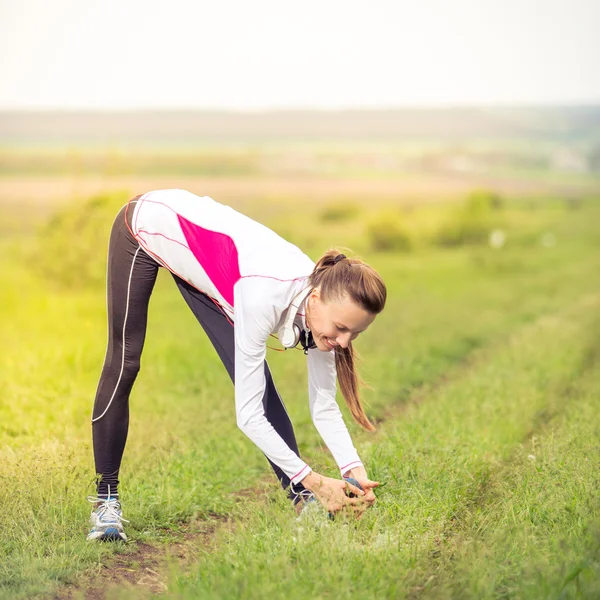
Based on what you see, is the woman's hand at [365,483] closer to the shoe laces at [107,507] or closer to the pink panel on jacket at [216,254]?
the pink panel on jacket at [216,254]

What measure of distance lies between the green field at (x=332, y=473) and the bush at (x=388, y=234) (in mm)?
14716

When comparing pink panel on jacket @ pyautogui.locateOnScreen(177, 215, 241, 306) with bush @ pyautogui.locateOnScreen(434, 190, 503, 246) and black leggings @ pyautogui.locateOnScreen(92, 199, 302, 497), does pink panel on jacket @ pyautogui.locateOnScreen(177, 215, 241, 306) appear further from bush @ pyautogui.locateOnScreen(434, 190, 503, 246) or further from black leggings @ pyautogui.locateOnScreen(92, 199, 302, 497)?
bush @ pyautogui.locateOnScreen(434, 190, 503, 246)

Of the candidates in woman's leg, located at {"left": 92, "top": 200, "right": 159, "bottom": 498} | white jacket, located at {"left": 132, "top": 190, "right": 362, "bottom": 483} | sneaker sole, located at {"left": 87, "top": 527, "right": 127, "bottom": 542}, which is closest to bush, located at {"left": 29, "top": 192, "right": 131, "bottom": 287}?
woman's leg, located at {"left": 92, "top": 200, "right": 159, "bottom": 498}

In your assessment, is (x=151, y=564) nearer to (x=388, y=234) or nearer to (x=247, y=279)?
(x=247, y=279)

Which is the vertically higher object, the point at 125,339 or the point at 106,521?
the point at 125,339

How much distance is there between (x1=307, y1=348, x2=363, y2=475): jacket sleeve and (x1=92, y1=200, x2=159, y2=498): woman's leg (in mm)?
910

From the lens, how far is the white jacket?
3.66 m

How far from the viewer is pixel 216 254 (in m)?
3.88

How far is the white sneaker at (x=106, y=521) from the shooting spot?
14.1 ft

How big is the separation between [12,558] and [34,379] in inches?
145

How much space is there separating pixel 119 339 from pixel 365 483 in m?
1.43

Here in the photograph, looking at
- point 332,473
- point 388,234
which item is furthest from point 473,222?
point 332,473

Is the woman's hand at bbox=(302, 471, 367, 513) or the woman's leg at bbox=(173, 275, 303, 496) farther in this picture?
the woman's leg at bbox=(173, 275, 303, 496)

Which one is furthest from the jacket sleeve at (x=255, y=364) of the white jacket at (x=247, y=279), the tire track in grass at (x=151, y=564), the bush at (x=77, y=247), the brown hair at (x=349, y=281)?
the bush at (x=77, y=247)
